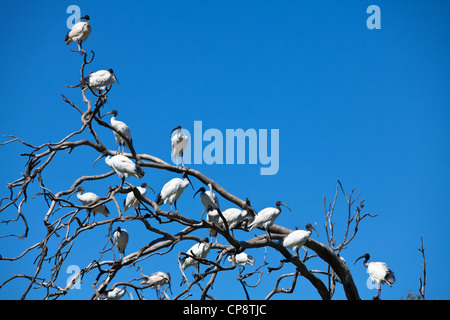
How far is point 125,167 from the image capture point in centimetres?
794

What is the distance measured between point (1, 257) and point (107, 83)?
2818mm

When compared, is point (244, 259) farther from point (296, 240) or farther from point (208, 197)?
point (296, 240)

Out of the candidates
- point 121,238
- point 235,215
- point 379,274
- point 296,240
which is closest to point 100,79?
point 121,238

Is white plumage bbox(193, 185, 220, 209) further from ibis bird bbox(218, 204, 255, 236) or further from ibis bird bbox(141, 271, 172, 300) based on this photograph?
ibis bird bbox(141, 271, 172, 300)

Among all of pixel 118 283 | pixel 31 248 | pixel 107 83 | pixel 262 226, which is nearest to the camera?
pixel 118 283

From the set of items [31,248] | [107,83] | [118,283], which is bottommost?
[118,283]

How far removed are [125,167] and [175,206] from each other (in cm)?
84

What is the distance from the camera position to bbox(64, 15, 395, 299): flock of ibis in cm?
793

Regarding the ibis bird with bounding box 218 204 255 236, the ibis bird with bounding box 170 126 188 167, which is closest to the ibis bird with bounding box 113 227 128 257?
the ibis bird with bounding box 218 204 255 236
